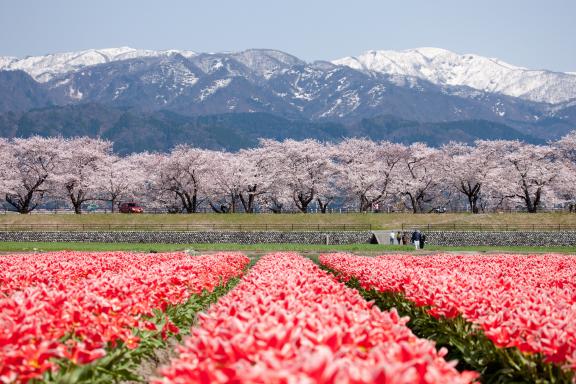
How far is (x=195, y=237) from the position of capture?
168ft

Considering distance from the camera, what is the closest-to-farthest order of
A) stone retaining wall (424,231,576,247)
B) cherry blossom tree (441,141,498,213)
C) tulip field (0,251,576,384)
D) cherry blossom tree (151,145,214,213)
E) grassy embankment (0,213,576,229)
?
tulip field (0,251,576,384) < stone retaining wall (424,231,576,247) < grassy embankment (0,213,576,229) < cherry blossom tree (151,145,214,213) < cherry blossom tree (441,141,498,213)

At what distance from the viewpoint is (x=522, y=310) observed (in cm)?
708

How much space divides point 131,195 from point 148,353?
93212mm

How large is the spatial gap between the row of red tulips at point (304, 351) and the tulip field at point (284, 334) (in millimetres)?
10

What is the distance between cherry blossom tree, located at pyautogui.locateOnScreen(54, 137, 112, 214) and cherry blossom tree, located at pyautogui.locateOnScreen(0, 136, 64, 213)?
3.19ft

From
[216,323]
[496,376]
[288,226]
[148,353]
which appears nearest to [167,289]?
[148,353]

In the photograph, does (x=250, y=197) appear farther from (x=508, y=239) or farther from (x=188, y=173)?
(x=508, y=239)

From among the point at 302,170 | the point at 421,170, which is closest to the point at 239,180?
the point at 302,170

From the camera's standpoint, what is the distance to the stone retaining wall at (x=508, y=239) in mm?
50469

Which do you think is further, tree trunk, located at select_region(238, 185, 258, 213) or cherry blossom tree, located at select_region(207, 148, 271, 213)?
tree trunk, located at select_region(238, 185, 258, 213)

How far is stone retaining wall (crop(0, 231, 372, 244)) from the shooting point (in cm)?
5091

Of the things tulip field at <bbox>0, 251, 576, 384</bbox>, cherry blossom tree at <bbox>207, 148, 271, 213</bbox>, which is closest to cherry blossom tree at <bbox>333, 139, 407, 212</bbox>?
cherry blossom tree at <bbox>207, 148, 271, 213</bbox>

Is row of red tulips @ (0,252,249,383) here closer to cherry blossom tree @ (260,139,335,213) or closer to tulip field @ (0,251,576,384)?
tulip field @ (0,251,576,384)

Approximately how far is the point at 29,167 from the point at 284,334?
273ft
